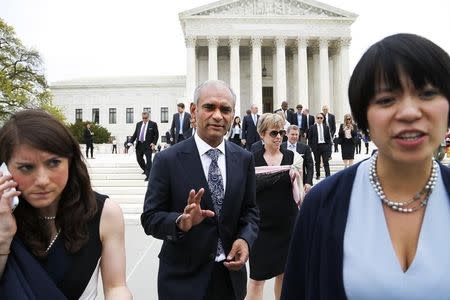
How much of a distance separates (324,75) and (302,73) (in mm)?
2368

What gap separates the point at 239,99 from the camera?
160 feet

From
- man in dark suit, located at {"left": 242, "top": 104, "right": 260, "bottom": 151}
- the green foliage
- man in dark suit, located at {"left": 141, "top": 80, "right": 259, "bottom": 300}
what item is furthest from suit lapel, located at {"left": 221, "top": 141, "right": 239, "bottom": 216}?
the green foliage

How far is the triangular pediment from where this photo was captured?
1807 inches

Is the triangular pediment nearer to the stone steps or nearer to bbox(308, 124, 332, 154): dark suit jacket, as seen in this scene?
the stone steps

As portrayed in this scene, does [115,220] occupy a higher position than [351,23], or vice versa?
[351,23]

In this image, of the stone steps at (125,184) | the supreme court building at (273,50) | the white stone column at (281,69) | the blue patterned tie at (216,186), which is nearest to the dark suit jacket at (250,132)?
the stone steps at (125,184)

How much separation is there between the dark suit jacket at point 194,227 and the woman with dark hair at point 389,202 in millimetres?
1187

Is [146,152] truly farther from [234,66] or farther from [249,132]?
[234,66]

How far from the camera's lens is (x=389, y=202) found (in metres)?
1.52

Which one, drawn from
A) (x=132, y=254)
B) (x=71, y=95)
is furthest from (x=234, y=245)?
(x=71, y=95)

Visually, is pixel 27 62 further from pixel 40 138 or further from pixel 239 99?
pixel 40 138

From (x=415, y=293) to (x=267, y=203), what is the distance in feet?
9.83

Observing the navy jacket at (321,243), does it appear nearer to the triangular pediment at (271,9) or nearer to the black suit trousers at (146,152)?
the black suit trousers at (146,152)

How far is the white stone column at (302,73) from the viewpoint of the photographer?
45.7 metres
